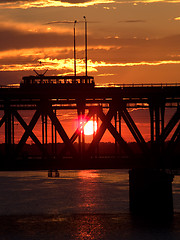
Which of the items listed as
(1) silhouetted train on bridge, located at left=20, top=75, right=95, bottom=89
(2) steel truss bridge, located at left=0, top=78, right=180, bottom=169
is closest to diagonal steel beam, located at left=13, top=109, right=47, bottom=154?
(2) steel truss bridge, located at left=0, top=78, right=180, bottom=169

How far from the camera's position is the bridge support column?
65525 mm

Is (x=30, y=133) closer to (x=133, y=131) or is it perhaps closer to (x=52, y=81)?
(x=133, y=131)

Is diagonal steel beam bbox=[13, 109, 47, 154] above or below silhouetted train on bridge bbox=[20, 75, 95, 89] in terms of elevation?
below

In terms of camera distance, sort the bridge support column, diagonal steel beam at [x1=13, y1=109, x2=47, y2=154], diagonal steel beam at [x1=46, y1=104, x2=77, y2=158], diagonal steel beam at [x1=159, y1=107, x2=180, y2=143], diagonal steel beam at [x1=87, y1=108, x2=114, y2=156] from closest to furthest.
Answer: diagonal steel beam at [x1=13, y1=109, x2=47, y2=154] < diagonal steel beam at [x1=87, y1=108, x2=114, y2=156] < diagonal steel beam at [x1=46, y1=104, x2=77, y2=158] < diagonal steel beam at [x1=159, y1=107, x2=180, y2=143] < the bridge support column

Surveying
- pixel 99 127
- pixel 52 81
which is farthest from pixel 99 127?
pixel 52 81

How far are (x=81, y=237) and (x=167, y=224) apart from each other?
12412 mm

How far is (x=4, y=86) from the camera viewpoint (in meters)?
62.2

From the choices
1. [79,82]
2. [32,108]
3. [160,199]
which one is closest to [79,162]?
[32,108]

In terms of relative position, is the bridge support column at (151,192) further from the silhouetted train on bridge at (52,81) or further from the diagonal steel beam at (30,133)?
the silhouetted train on bridge at (52,81)

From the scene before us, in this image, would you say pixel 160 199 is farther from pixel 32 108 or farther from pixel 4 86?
pixel 4 86

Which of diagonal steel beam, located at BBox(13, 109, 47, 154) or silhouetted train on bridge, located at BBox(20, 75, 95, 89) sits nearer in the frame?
diagonal steel beam, located at BBox(13, 109, 47, 154)

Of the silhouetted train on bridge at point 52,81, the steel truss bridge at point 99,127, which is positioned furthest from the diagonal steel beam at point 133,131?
the silhouetted train on bridge at point 52,81

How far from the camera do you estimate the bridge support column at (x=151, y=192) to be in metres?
65.5

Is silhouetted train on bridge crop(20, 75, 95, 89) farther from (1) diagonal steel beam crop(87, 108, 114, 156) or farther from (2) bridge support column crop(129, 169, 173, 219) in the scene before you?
(1) diagonal steel beam crop(87, 108, 114, 156)
